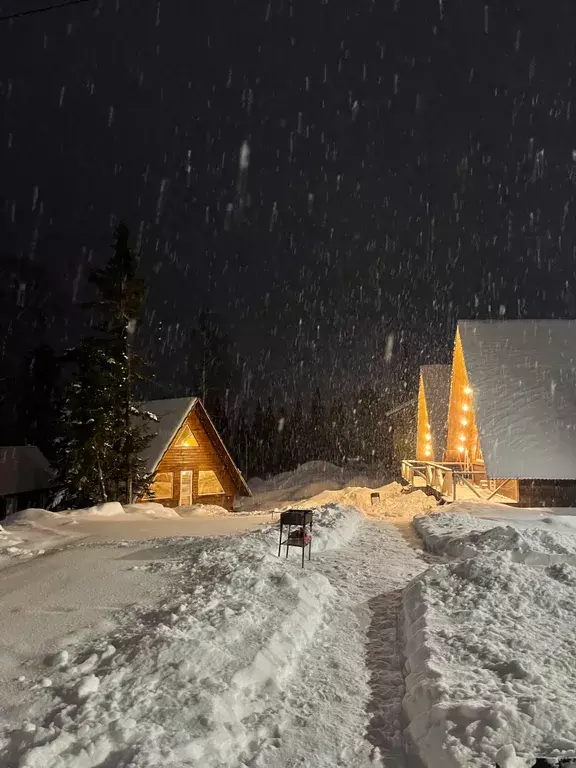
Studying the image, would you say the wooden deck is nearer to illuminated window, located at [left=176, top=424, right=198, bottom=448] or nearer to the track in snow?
illuminated window, located at [left=176, top=424, right=198, bottom=448]

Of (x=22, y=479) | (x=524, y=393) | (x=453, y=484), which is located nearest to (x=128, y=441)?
(x=22, y=479)

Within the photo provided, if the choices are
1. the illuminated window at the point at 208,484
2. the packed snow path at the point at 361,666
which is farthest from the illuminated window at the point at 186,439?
the packed snow path at the point at 361,666

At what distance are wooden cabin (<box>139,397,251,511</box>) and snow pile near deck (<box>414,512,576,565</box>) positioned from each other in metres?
14.2

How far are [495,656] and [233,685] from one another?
259 cm

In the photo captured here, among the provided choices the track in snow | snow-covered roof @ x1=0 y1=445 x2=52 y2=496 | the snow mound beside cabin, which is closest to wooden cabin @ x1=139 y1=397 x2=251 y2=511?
the snow mound beside cabin

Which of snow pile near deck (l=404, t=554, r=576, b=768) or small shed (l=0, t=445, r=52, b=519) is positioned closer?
snow pile near deck (l=404, t=554, r=576, b=768)

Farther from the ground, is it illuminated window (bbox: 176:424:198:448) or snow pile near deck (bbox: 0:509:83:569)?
illuminated window (bbox: 176:424:198:448)

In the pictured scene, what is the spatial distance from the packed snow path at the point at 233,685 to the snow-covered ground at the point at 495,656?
0.37 metres

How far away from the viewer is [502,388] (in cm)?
2089

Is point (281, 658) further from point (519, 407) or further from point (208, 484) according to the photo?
point (208, 484)

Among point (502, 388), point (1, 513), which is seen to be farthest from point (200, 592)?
point (1, 513)

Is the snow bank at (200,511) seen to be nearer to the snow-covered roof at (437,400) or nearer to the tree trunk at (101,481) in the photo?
the tree trunk at (101,481)

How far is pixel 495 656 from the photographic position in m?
5.08

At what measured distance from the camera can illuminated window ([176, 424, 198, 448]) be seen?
24.5 m
